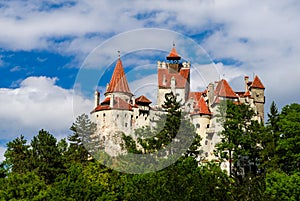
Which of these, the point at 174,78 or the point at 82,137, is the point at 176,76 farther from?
the point at 82,137

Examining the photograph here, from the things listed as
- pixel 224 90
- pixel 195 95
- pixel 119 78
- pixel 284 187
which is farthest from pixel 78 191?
pixel 224 90

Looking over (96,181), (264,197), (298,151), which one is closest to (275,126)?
(298,151)

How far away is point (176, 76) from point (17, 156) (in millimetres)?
27661

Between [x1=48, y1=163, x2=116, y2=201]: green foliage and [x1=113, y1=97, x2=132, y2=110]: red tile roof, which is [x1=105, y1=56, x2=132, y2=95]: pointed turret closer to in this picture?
[x1=113, y1=97, x2=132, y2=110]: red tile roof

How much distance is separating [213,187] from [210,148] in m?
33.6

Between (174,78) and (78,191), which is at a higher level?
(174,78)

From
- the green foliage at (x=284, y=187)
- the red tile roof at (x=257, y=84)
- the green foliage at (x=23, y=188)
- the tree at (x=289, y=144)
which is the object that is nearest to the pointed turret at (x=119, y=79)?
the green foliage at (x=23, y=188)

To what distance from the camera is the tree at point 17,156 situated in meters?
48.6

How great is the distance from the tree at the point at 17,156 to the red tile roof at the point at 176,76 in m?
13.5

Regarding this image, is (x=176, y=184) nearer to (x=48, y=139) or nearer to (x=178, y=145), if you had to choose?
(x=178, y=145)

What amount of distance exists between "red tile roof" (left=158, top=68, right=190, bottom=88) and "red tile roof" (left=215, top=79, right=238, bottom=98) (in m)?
4.87

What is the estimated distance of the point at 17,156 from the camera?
50.8 meters

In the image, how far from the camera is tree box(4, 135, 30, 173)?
48625 millimetres

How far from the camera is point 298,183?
1513 inches
